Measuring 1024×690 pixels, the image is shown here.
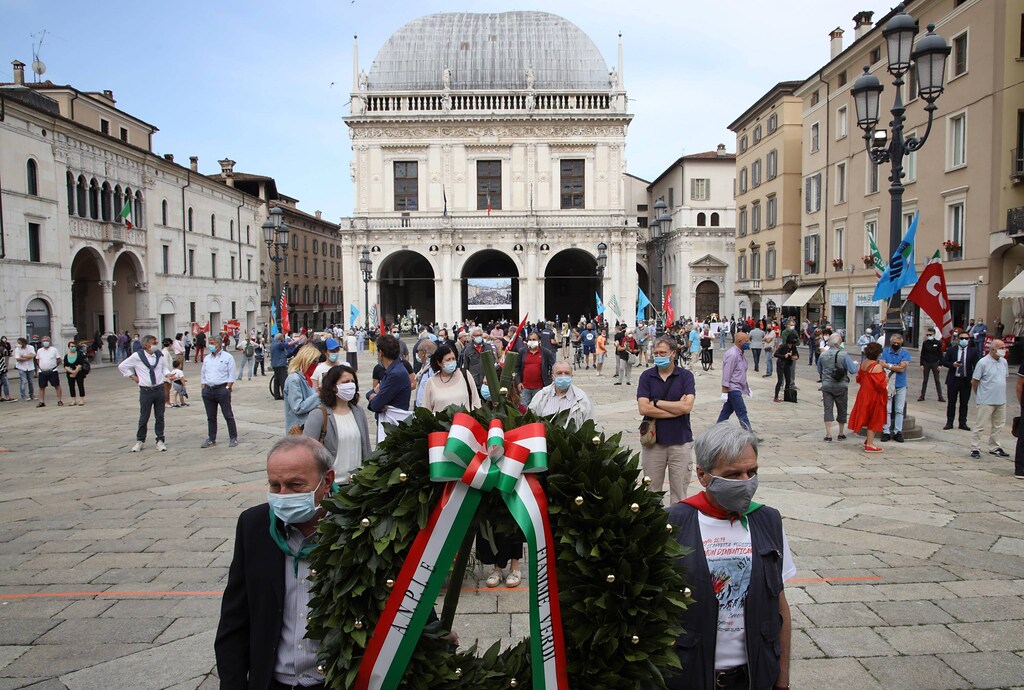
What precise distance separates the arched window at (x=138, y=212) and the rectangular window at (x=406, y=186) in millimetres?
15034

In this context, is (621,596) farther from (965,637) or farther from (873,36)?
(873,36)

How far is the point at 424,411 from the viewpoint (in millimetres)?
2465

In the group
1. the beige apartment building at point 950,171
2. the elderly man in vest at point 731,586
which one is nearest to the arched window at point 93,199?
the beige apartment building at point 950,171

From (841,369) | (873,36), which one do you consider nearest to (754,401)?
(841,369)

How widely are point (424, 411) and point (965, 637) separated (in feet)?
13.6

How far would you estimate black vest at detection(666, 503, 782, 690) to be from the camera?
2.58 metres

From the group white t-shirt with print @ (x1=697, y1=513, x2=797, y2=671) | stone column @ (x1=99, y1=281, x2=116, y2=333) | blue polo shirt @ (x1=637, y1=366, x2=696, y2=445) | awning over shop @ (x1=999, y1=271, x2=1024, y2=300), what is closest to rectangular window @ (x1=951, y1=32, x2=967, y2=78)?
awning over shop @ (x1=999, y1=271, x2=1024, y2=300)

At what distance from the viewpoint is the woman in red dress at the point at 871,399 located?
392 inches

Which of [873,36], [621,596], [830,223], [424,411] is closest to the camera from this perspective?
[621,596]

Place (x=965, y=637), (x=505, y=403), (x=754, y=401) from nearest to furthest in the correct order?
(x=505, y=403)
(x=965, y=637)
(x=754, y=401)

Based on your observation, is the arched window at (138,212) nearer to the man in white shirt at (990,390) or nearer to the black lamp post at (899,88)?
the black lamp post at (899,88)

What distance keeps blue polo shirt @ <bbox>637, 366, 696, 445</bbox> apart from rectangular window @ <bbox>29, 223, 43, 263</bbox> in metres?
30.6

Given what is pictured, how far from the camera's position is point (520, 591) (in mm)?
5320

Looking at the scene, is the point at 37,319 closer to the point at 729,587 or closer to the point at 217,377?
the point at 217,377
